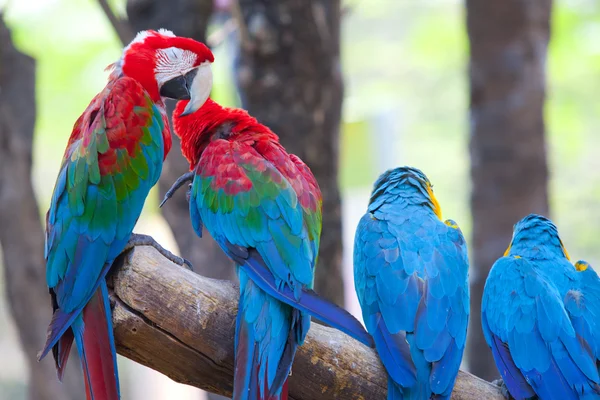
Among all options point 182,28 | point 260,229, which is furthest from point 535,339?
point 182,28

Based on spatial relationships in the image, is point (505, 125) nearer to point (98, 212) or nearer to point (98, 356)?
point (98, 212)

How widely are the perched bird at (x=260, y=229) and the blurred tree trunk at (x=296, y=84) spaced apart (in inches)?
44.4

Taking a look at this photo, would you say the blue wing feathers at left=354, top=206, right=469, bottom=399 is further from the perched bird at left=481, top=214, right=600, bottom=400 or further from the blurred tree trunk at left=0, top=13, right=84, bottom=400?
the blurred tree trunk at left=0, top=13, right=84, bottom=400

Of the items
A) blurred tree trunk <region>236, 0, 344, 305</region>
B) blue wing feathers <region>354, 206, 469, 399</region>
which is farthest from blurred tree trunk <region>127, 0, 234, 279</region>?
blue wing feathers <region>354, 206, 469, 399</region>

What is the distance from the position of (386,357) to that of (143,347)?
2.02ft

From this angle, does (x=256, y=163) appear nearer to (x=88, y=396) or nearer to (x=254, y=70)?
(x=88, y=396)

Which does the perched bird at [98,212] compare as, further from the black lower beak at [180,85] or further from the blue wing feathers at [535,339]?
the blue wing feathers at [535,339]

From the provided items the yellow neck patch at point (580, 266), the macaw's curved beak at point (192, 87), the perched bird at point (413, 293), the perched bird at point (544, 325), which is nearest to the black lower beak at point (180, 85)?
the macaw's curved beak at point (192, 87)

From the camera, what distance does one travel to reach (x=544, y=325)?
1.88m

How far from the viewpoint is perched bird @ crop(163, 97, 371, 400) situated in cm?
157

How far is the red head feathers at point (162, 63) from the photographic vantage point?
6.22 ft

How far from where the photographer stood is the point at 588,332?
75.4 inches

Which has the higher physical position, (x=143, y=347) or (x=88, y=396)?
(x=143, y=347)

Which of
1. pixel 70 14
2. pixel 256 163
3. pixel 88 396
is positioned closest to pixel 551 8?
pixel 256 163
